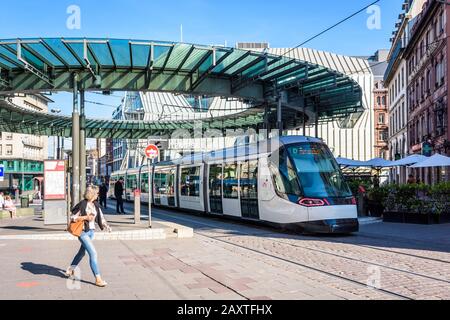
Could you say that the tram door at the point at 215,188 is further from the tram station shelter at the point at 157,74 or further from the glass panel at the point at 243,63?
the glass panel at the point at 243,63

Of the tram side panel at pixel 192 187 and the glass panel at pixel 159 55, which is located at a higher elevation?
the glass panel at pixel 159 55

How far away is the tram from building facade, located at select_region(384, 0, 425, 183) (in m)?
34.9

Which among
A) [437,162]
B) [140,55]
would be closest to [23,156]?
[140,55]

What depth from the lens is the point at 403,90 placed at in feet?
187

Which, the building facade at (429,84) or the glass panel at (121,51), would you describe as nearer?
the glass panel at (121,51)

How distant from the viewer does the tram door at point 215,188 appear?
21.4 meters

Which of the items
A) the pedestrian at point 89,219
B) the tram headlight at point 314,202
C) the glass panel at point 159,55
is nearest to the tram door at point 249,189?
the tram headlight at point 314,202

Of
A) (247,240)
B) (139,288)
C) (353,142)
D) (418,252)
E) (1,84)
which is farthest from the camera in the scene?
(353,142)

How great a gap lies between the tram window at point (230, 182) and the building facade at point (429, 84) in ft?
54.8

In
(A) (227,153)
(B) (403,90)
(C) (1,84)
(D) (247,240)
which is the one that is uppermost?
(B) (403,90)

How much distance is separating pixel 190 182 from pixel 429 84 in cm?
2641

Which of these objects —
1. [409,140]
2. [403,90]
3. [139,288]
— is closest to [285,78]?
[139,288]

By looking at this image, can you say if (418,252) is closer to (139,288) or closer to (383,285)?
(383,285)

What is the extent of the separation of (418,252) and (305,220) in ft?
13.3
